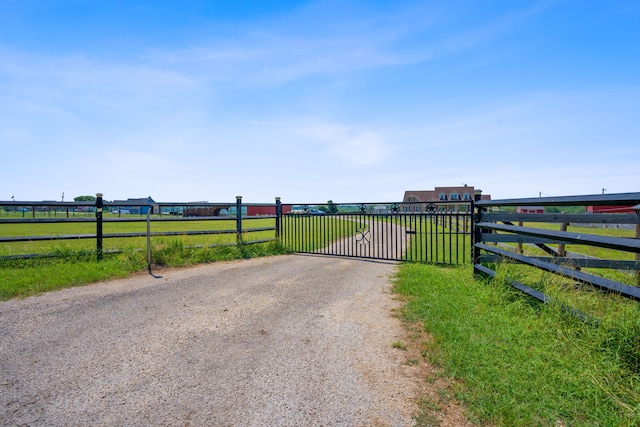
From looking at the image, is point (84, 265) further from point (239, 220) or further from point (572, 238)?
point (572, 238)

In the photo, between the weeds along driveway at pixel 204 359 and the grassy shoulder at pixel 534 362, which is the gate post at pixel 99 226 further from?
the grassy shoulder at pixel 534 362

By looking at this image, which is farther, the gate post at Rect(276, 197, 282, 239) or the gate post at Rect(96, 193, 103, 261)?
the gate post at Rect(276, 197, 282, 239)

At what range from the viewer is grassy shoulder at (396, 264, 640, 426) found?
2504mm

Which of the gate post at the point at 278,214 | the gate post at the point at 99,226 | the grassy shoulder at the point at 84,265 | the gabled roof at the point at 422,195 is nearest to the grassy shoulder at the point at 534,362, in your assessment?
the grassy shoulder at the point at 84,265

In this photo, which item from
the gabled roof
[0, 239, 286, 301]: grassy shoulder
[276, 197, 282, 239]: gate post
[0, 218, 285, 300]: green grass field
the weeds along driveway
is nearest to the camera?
the weeds along driveway

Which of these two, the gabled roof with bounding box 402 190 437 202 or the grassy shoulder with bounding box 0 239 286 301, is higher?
the gabled roof with bounding box 402 190 437 202

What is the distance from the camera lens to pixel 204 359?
11.5 ft

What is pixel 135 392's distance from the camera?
2.91 meters

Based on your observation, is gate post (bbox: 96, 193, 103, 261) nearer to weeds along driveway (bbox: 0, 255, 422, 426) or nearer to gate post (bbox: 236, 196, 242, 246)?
weeds along driveway (bbox: 0, 255, 422, 426)

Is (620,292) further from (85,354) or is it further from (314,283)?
(85,354)

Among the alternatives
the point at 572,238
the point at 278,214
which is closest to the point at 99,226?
the point at 278,214

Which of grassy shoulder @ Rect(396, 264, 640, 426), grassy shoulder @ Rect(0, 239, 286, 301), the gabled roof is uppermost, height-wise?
the gabled roof

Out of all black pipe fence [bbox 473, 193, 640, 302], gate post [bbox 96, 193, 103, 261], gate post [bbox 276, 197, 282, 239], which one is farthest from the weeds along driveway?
gate post [bbox 276, 197, 282, 239]

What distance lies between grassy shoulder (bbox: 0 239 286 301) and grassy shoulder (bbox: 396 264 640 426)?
6233mm
